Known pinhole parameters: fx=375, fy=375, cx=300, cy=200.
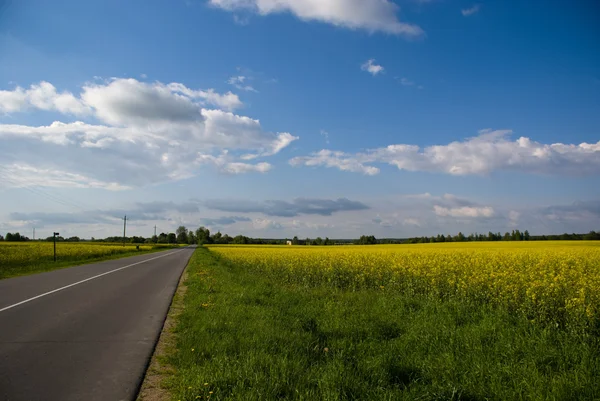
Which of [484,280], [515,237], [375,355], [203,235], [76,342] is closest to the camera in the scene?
[375,355]

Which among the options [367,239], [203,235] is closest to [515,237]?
[367,239]

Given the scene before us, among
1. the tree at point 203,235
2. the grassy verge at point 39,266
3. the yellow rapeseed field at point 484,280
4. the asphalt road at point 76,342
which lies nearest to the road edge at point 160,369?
the asphalt road at point 76,342

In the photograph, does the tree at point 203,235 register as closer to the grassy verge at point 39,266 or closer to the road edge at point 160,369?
the grassy verge at point 39,266

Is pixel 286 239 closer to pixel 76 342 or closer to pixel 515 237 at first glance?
pixel 515 237

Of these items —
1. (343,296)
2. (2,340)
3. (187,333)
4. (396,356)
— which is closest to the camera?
(396,356)

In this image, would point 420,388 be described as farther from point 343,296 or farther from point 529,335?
point 343,296

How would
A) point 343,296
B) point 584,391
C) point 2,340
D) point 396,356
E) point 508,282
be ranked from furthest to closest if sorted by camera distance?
1. point 343,296
2. point 508,282
3. point 2,340
4. point 396,356
5. point 584,391

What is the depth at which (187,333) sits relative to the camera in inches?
287

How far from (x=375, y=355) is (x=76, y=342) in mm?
5323

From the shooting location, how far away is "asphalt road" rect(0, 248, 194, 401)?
4.75 m

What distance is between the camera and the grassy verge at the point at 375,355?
461cm

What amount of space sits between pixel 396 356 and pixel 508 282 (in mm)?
6233

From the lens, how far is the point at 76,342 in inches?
267

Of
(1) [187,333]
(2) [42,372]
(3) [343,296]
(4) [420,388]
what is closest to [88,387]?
(2) [42,372]
